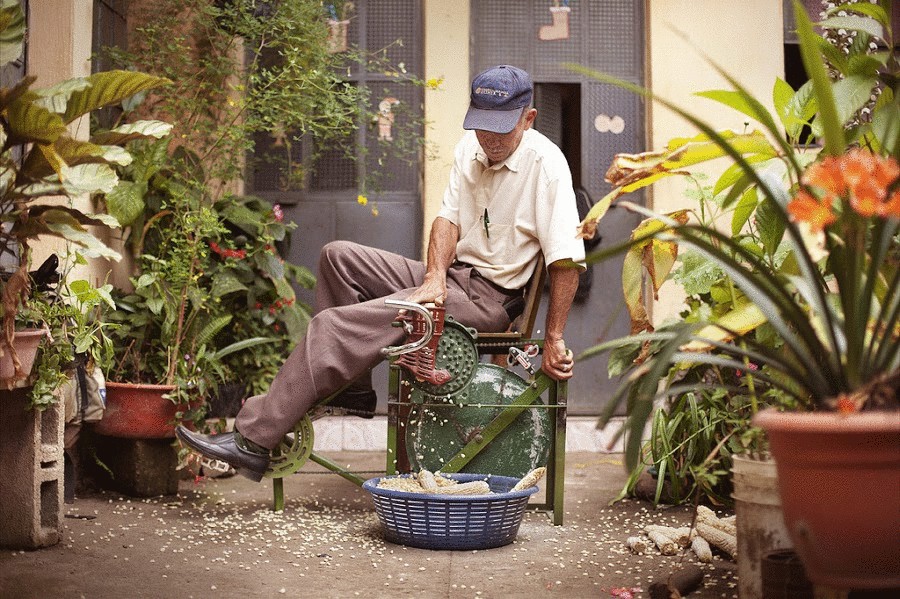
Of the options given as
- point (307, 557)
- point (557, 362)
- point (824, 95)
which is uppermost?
point (824, 95)

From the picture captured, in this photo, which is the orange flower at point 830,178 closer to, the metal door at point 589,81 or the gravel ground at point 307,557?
the gravel ground at point 307,557

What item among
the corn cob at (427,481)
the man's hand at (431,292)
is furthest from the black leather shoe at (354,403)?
the corn cob at (427,481)

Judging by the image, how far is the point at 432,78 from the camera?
5.92 m

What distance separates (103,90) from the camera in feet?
9.64

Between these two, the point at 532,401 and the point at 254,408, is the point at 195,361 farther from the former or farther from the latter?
the point at 532,401

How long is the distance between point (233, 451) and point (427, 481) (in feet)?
2.83

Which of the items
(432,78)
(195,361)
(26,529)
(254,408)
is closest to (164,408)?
(195,361)

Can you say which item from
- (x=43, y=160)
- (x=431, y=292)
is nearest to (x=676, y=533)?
(x=431, y=292)

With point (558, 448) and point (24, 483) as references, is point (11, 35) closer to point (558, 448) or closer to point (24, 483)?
point (24, 483)

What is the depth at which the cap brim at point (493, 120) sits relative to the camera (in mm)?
3766

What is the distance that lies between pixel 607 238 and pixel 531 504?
2.59m

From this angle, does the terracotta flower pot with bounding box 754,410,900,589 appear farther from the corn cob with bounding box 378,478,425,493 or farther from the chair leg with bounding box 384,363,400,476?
the chair leg with bounding box 384,363,400,476

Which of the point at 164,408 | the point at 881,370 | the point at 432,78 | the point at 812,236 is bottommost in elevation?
the point at 164,408

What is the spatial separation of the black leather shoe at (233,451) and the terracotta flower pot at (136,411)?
33cm
